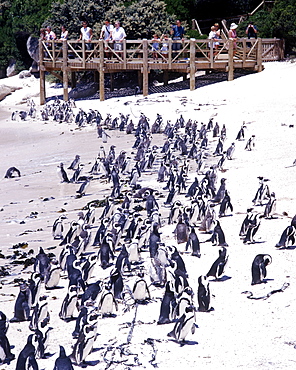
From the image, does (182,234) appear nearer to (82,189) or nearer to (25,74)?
(82,189)

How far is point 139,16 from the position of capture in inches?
1024

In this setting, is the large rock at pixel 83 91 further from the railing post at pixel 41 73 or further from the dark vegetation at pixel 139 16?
the dark vegetation at pixel 139 16

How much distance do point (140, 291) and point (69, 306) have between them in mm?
700

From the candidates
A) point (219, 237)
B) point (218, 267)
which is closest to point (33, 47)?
point (219, 237)

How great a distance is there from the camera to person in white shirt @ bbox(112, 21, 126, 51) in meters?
23.4

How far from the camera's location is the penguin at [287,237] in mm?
8055

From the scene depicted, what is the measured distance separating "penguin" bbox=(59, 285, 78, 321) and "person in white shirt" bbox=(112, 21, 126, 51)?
17531 mm

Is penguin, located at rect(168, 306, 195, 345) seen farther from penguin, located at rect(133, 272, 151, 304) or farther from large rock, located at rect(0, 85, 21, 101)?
large rock, located at rect(0, 85, 21, 101)

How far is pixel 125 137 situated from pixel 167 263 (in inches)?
438

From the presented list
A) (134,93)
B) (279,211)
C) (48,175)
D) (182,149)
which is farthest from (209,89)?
(279,211)

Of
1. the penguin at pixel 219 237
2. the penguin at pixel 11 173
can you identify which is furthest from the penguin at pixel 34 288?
the penguin at pixel 11 173

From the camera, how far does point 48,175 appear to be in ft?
45.4

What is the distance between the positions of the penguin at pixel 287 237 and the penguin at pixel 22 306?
2967 mm

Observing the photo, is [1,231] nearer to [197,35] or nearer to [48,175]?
[48,175]
